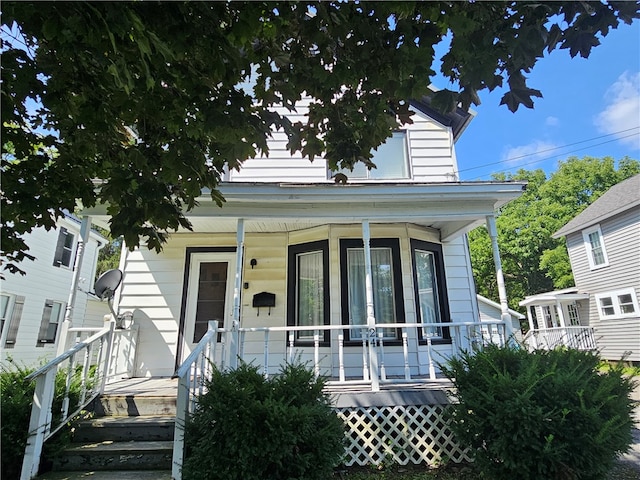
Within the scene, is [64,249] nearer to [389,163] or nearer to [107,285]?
[107,285]

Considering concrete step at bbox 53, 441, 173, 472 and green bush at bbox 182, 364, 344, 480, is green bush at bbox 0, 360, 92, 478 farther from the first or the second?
green bush at bbox 182, 364, 344, 480

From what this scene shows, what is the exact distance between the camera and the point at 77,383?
4.29m

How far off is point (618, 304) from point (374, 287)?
13.4 metres

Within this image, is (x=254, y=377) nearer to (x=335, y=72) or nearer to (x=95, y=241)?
(x=335, y=72)

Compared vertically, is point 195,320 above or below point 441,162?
below

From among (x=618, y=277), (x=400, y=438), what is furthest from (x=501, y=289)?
(x=618, y=277)

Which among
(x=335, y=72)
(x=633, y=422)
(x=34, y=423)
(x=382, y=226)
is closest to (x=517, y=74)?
(x=335, y=72)

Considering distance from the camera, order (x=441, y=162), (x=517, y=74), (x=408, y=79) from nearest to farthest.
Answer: (x=517, y=74), (x=408, y=79), (x=441, y=162)

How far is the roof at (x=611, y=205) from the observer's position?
544 inches

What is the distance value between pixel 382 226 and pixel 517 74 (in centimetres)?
439

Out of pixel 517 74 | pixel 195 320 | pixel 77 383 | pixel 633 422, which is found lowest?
pixel 633 422

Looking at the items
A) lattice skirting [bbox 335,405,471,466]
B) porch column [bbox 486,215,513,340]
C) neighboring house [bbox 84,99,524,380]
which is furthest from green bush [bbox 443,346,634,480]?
neighboring house [bbox 84,99,524,380]

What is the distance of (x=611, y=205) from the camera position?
587 inches

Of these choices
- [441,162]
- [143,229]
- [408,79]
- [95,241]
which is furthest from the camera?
[95,241]
